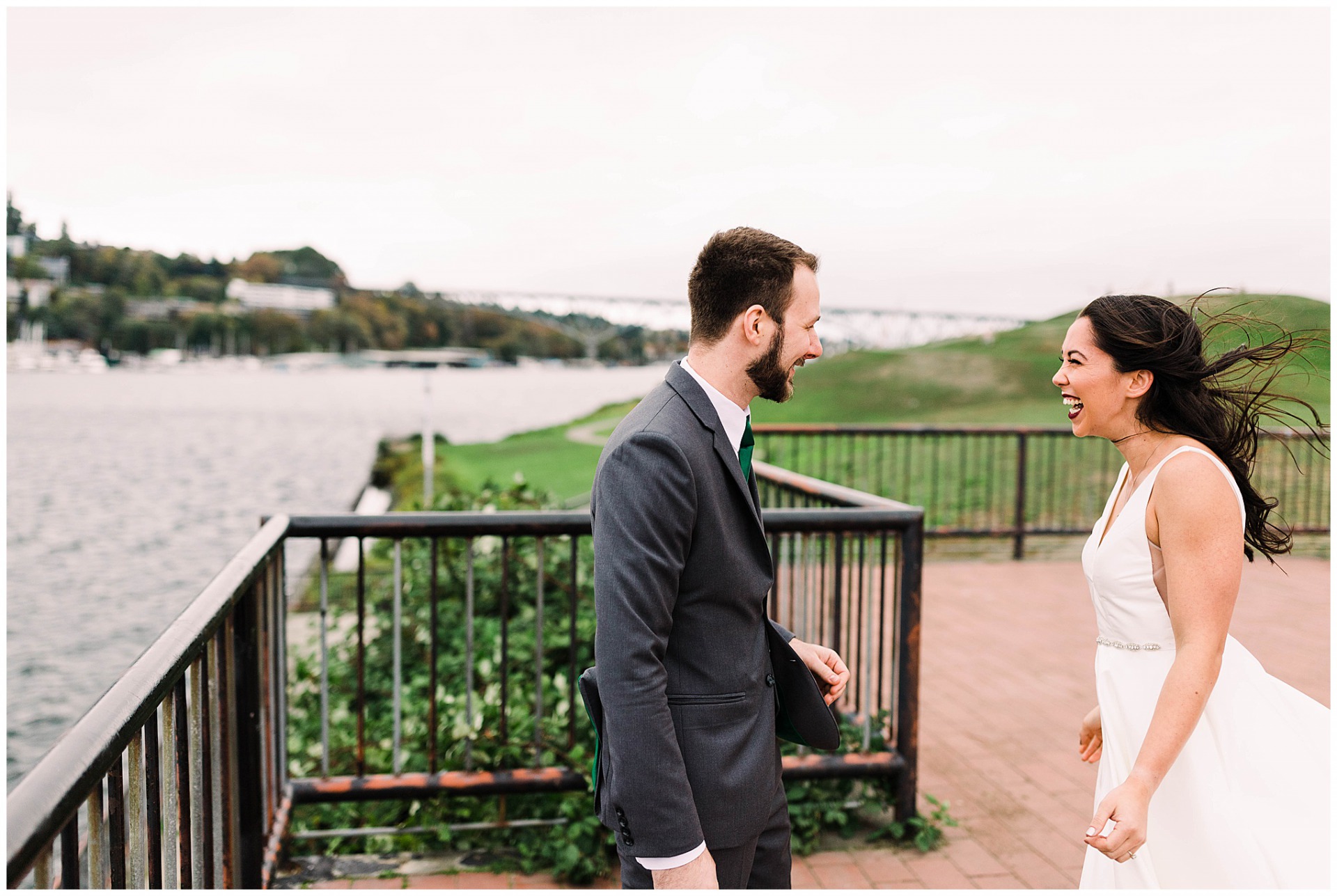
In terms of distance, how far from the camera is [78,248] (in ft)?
154

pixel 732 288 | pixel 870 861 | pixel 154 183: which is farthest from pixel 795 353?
pixel 154 183

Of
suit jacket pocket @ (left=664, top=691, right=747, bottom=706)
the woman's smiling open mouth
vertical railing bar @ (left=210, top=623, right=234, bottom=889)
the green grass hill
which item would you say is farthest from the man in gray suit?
the green grass hill

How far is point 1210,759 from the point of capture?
5.84 feet

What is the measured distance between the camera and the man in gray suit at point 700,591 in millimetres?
1559

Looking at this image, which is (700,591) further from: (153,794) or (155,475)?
(155,475)

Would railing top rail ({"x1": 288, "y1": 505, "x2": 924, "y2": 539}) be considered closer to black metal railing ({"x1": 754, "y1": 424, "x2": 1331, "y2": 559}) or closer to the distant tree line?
black metal railing ({"x1": 754, "y1": 424, "x2": 1331, "y2": 559})

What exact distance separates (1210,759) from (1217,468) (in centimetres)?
56

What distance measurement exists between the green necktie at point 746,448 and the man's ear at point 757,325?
0.16m

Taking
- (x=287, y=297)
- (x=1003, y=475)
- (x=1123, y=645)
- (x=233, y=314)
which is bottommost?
(x=1003, y=475)

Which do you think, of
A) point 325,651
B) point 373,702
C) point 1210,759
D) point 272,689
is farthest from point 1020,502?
point 272,689

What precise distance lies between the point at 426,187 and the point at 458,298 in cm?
779

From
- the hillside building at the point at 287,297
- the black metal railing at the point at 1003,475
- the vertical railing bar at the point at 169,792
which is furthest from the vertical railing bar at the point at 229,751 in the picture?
the hillside building at the point at 287,297

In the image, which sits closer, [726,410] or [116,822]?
[116,822]

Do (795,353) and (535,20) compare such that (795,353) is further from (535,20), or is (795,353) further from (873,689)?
(535,20)
